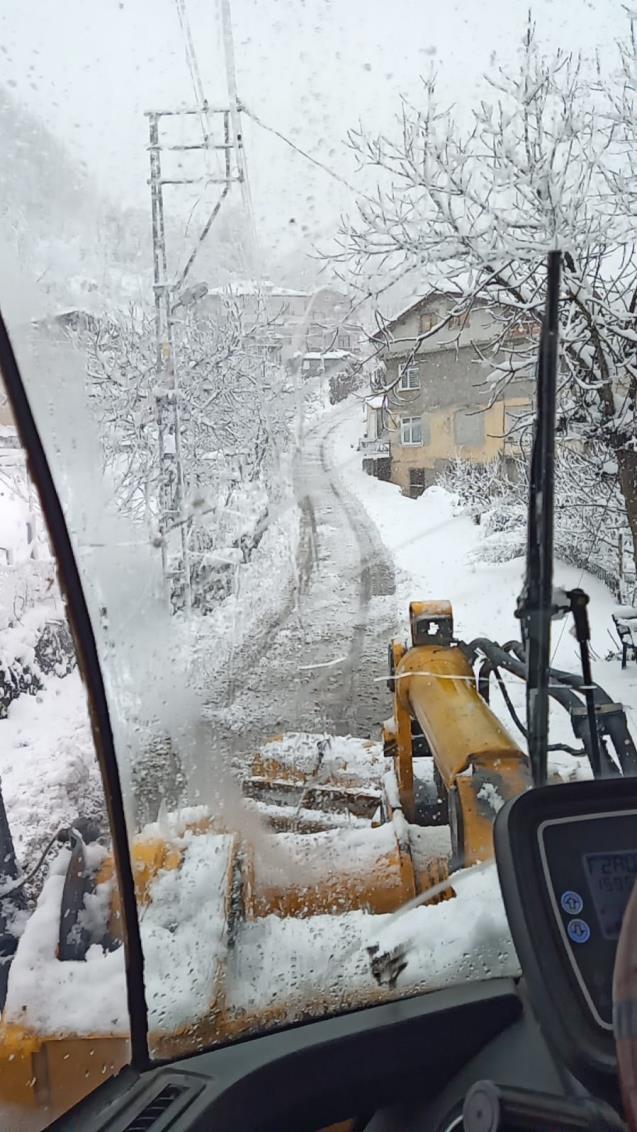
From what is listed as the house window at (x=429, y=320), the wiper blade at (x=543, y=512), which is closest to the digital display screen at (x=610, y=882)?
the wiper blade at (x=543, y=512)

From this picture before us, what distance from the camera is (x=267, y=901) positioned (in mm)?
1830

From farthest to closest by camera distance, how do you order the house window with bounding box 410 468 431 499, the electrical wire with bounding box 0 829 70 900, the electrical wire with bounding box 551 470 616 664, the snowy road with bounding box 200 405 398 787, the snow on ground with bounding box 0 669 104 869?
the snowy road with bounding box 200 405 398 787
the house window with bounding box 410 468 431 499
the electrical wire with bounding box 551 470 616 664
the electrical wire with bounding box 0 829 70 900
the snow on ground with bounding box 0 669 104 869

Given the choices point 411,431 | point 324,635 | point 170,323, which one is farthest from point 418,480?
point 324,635

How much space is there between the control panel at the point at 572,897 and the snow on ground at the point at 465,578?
0.38 meters

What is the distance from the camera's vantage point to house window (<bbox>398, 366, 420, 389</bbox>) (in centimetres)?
208

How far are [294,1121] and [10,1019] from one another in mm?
513

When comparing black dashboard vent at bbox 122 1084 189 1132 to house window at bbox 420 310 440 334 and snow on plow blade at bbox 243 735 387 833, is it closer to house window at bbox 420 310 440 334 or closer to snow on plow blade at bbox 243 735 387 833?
snow on plow blade at bbox 243 735 387 833

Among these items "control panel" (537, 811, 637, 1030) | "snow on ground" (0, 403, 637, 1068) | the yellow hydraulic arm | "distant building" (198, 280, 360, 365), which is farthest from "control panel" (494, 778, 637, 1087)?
"distant building" (198, 280, 360, 365)

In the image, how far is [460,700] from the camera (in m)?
2.61

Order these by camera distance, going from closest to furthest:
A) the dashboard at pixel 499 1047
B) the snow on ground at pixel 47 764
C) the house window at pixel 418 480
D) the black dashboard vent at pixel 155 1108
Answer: the dashboard at pixel 499 1047
the black dashboard vent at pixel 155 1108
the snow on ground at pixel 47 764
the house window at pixel 418 480

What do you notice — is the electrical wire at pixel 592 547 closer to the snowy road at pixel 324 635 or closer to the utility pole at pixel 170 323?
the snowy road at pixel 324 635

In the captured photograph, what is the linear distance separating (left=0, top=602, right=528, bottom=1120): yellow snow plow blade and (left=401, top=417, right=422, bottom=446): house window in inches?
29.6

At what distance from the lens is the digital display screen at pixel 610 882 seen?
1328 mm

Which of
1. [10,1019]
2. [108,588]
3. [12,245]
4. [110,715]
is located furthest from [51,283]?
[10,1019]
